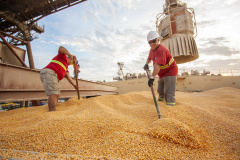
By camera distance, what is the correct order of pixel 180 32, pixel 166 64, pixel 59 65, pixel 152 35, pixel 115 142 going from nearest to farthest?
1. pixel 115 142
2. pixel 59 65
3. pixel 152 35
4. pixel 166 64
5. pixel 180 32

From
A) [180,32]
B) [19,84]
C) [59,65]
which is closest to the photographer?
[59,65]

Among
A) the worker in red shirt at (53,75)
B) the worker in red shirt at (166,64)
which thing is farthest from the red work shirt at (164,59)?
the worker in red shirt at (53,75)

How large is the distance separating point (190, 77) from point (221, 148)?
12.9 metres

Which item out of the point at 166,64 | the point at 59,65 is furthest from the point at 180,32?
the point at 59,65

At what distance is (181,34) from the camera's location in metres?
7.18

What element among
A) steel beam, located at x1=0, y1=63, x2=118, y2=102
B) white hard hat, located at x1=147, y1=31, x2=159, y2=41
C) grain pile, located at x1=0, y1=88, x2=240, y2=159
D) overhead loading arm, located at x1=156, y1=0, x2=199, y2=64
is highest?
overhead loading arm, located at x1=156, y1=0, x2=199, y2=64

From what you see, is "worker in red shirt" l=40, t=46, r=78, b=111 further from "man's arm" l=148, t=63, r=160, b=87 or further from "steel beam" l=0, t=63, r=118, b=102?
"man's arm" l=148, t=63, r=160, b=87

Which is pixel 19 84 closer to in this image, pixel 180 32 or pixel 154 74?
pixel 154 74

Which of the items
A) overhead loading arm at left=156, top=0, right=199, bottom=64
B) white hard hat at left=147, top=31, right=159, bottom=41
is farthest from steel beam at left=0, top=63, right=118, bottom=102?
overhead loading arm at left=156, top=0, right=199, bottom=64

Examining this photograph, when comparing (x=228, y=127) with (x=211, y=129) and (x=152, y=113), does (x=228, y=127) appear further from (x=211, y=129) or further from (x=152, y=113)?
(x=152, y=113)

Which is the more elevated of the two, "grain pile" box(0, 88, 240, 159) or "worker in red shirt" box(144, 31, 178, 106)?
"worker in red shirt" box(144, 31, 178, 106)

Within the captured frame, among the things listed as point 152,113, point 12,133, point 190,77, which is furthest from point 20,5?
point 190,77

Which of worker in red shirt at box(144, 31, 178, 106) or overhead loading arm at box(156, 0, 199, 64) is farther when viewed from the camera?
overhead loading arm at box(156, 0, 199, 64)

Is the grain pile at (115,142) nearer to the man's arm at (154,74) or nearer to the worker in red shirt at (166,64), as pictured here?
the man's arm at (154,74)
